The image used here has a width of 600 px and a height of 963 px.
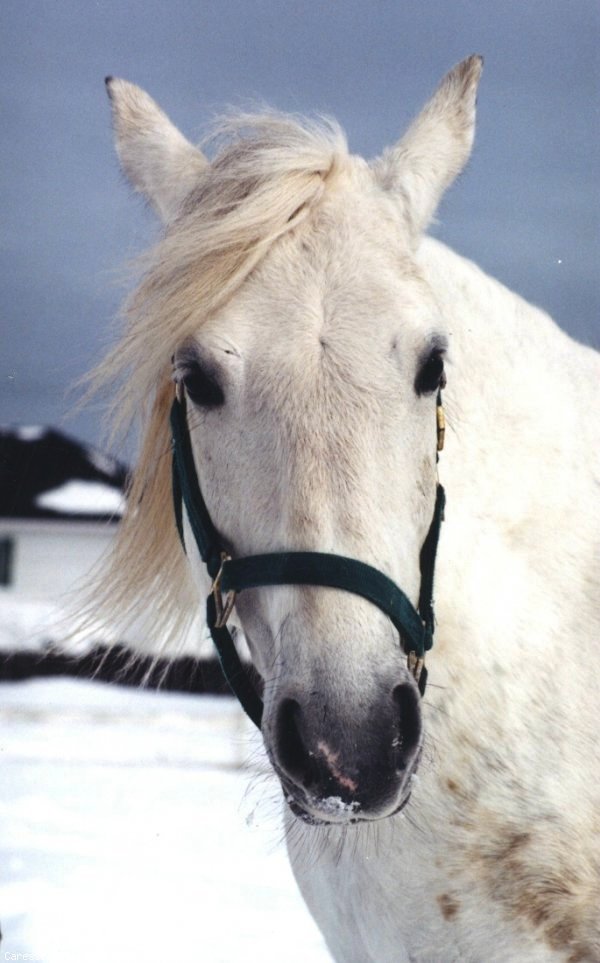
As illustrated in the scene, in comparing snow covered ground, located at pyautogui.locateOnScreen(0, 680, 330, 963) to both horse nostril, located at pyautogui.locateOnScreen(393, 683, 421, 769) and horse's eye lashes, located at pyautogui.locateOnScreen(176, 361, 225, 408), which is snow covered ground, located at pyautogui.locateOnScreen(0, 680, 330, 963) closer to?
horse nostril, located at pyautogui.locateOnScreen(393, 683, 421, 769)

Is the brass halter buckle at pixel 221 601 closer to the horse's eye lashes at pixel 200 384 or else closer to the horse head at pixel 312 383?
the horse head at pixel 312 383

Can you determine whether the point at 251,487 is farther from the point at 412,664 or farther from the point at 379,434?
the point at 412,664

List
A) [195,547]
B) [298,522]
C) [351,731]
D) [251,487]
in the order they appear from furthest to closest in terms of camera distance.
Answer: [195,547], [251,487], [298,522], [351,731]

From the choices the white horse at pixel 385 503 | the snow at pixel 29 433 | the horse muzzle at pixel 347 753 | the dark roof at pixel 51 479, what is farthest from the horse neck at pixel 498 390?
the snow at pixel 29 433

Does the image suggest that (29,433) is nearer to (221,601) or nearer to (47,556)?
(47,556)

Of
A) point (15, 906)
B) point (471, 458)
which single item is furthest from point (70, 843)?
point (471, 458)

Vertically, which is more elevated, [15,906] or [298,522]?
[298,522]

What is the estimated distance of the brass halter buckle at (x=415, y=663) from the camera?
5.98 feet

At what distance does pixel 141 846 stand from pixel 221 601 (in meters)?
4.83

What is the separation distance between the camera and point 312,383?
179 cm

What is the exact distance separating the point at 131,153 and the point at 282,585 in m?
1.20

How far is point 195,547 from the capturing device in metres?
2.14

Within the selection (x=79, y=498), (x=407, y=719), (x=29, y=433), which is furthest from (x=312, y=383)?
(x=29, y=433)

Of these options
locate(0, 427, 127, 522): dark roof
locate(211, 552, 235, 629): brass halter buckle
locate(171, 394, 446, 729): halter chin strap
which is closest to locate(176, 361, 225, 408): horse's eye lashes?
locate(171, 394, 446, 729): halter chin strap
